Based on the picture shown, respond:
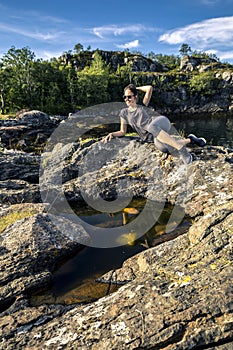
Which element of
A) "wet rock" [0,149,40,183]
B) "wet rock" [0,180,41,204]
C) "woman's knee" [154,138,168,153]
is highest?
"woman's knee" [154,138,168,153]

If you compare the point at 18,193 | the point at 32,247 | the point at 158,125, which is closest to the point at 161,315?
the point at 32,247

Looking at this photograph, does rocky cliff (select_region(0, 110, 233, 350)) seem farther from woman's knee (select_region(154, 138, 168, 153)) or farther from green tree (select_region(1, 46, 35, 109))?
green tree (select_region(1, 46, 35, 109))

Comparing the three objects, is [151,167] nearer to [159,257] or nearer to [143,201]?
[143,201]

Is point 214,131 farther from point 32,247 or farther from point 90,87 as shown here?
point 32,247

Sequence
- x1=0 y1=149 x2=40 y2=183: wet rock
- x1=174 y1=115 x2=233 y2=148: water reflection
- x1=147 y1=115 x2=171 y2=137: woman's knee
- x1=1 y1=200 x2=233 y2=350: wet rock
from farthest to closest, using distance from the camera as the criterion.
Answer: x1=174 y1=115 x2=233 y2=148: water reflection
x1=0 y1=149 x2=40 y2=183: wet rock
x1=147 y1=115 x2=171 y2=137: woman's knee
x1=1 y1=200 x2=233 y2=350: wet rock

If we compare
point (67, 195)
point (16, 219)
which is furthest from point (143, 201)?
point (16, 219)

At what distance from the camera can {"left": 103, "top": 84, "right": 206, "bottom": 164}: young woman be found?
10.5 m

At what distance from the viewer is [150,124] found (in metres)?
10.8

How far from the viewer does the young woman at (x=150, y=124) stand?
414 inches

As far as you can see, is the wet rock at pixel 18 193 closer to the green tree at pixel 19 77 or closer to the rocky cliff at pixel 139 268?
the rocky cliff at pixel 139 268

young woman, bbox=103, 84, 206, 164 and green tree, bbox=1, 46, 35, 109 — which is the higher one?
green tree, bbox=1, 46, 35, 109

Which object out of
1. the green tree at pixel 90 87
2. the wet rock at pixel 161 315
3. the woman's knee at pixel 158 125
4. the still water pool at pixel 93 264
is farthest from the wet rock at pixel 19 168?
the green tree at pixel 90 87

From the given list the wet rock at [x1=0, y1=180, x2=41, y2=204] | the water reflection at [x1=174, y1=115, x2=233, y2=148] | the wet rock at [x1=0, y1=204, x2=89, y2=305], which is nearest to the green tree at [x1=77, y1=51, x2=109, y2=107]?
the water reflection at [x1=174, y1=115, x2=233, y2=148]

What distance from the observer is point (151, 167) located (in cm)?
1215
